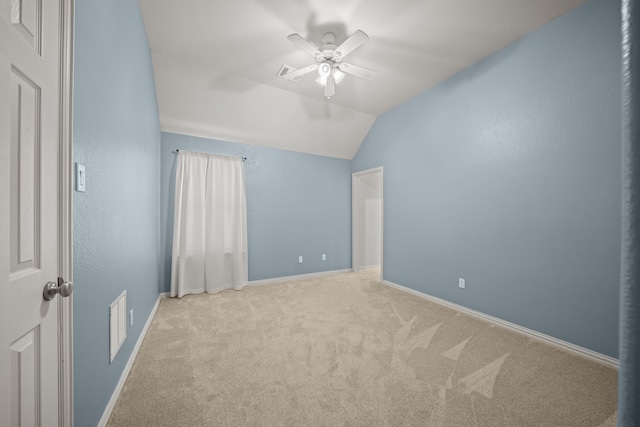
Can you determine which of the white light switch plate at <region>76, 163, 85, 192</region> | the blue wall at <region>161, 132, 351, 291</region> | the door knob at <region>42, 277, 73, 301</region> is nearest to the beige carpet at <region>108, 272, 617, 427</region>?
the door knob at <region>42, 277, 73, 301</region>

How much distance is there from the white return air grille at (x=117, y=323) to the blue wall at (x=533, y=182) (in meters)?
3.12

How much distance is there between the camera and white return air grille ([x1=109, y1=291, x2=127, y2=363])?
1.49 metres

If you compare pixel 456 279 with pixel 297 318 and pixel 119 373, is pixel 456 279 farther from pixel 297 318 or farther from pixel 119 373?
pixel 119 373

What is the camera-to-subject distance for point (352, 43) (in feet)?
6.78

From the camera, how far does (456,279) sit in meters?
2.95

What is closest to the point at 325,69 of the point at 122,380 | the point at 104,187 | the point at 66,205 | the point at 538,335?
the point at 104,187

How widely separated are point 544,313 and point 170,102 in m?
4.48

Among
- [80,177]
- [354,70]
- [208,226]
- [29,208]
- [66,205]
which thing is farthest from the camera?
[208,226]

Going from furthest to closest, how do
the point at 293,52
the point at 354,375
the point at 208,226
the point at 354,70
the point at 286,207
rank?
the point at 286,207 < the point at 208,226 < the point at 293,52 < the point at 354,70 < the point at 354,375

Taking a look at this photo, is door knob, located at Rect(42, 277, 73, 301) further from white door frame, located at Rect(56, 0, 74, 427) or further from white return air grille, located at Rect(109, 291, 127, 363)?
white return air grille, located at Rect(109, 291, 127, 363)

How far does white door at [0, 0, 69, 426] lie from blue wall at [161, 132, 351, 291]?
2697mm

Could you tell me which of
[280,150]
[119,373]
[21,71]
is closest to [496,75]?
[280,150]

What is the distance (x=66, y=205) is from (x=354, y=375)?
1847 millimetres

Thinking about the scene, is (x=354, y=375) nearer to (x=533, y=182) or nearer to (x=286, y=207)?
(x=533, y=182)
